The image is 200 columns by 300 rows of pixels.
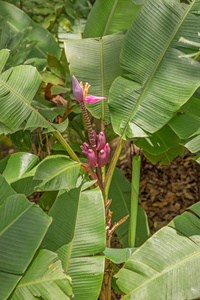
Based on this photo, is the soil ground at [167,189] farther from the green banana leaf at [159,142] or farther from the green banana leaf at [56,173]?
the green banana leaf at [56,173]

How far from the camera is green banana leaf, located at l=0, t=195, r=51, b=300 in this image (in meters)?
1.22

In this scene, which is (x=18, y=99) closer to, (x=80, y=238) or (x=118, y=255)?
(x=80, y=238)

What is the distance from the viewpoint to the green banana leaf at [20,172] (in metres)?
1.62

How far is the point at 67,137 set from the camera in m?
2.37

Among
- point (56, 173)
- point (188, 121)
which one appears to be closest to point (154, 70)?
point (188, 121)

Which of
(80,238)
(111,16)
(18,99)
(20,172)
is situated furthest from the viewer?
(111,16)

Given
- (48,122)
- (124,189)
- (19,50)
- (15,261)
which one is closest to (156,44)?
(48,122)

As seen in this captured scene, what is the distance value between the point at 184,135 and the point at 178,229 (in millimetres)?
449

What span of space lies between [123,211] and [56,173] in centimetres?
83

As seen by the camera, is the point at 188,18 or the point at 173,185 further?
the point at 173,185

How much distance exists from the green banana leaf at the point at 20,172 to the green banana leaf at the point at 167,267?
2.00 feet

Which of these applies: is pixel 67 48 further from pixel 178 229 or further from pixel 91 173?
pixel 178 229

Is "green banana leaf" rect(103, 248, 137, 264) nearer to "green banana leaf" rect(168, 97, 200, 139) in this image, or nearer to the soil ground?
"green banana leaf" rect(168, 97, 200, 139)

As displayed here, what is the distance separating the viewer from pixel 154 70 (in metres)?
1.59
